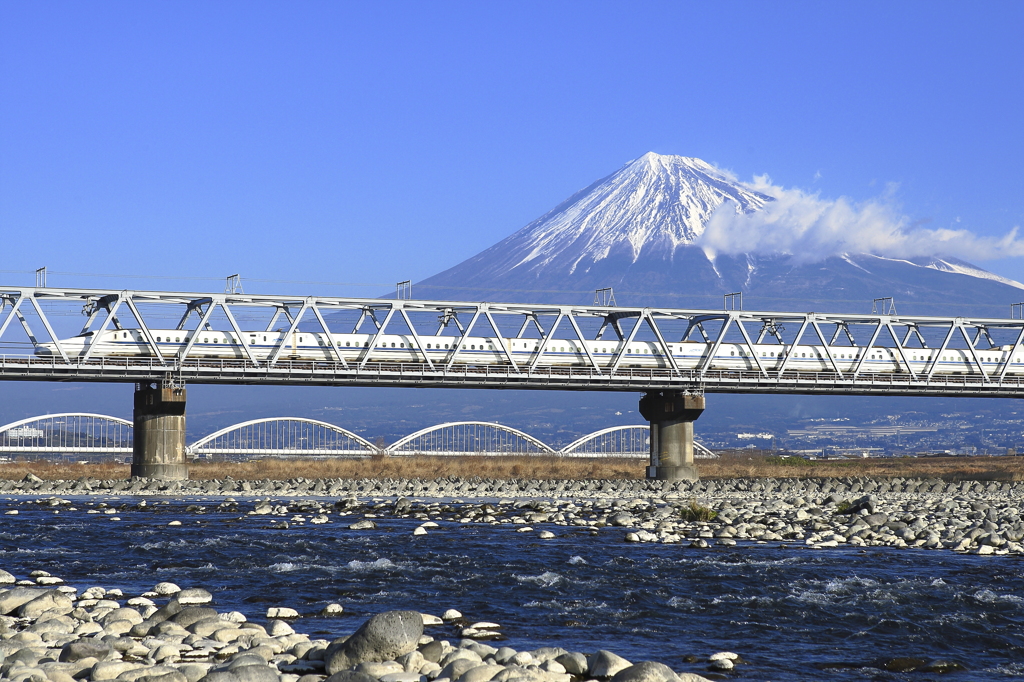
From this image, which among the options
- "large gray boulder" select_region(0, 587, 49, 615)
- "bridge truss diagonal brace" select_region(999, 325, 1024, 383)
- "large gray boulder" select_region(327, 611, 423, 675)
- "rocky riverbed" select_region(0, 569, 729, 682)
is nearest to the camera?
"rocky riverbed" select_region(0, 569, 729, 682)

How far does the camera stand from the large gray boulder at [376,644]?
14602 millimetres

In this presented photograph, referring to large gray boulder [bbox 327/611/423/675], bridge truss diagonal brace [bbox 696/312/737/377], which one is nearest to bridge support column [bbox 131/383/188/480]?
bridge truss diagonal brace [bbox 696/312/737/377]

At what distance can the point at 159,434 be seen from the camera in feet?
188

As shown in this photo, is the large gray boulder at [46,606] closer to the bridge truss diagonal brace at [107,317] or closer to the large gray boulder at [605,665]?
the large gray boulder at [605,665]

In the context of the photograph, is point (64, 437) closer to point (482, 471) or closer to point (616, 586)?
point (482, 471)

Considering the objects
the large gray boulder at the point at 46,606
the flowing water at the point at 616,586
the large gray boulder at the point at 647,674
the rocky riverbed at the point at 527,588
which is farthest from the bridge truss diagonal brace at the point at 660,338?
the large gray boulder at the point at 647,674

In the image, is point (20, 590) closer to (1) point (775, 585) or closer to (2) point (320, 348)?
(1) point (775, 585)

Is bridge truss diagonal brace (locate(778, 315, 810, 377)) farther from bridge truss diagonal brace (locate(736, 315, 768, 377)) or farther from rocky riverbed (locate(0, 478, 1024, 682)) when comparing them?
rocky riverbed (locate(0, 478, 1024, 682))

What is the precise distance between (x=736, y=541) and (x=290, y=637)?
15806mm

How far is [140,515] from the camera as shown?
122ft

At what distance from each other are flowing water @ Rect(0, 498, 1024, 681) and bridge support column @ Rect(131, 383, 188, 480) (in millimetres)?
25595

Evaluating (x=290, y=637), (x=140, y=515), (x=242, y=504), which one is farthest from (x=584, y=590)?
(x=242, y=504)

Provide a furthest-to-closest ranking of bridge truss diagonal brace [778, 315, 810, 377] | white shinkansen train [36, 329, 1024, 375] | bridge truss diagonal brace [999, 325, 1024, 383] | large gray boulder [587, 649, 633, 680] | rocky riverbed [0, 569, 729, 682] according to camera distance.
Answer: bridge truss diagonal brace [999, 325, 1024, 383]
bridge truss diagonal brace [778, 315, 810, 377]
white shinkansen train [36, 329, 1024, 375]
large gray boulder [587, 649, 633, 680]
rocky riverbed [0, 569, 729, 682]

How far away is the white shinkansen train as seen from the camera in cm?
6456
